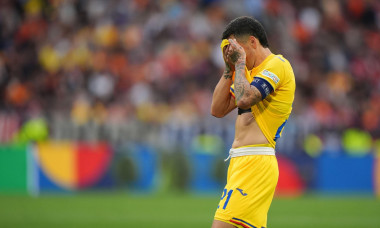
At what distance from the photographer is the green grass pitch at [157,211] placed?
10.0m

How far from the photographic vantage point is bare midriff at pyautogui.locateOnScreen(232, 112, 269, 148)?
4.75 metres

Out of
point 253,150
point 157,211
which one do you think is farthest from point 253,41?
point 157,211

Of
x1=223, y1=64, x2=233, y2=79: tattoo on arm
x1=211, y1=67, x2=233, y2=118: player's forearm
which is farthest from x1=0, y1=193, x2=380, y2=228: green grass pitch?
x1=223, y1=64, x2=233, y2=79: tattoo on arm

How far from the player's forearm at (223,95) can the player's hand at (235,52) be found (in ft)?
0.86

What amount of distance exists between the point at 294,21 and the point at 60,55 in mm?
A: 7902

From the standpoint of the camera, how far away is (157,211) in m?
11.6

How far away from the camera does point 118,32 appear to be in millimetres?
20031

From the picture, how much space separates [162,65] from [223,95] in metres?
14.1

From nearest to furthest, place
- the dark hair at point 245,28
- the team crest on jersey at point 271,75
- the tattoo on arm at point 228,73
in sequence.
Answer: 1. the team crest on jersey at point 271,75
2. the dark hair at point 245,28
3. the tattoo on arm at point 228,73

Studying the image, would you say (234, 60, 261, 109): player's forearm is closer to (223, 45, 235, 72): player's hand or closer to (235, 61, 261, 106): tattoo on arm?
(235, 61, 261, 106): tattoo on arm

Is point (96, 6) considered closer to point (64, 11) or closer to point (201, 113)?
point (64, 11)

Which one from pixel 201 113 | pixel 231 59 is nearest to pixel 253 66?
pixel 231 59

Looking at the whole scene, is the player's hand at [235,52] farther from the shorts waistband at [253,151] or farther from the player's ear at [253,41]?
the shorts waistband at [253,151]

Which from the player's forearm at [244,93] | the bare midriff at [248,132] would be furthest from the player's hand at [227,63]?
the bare midriff at [248,132]
